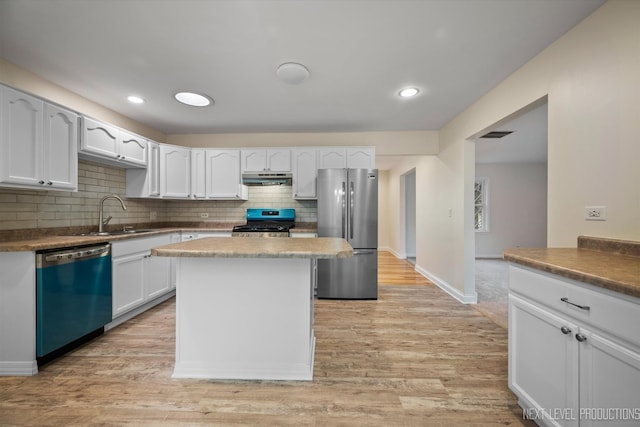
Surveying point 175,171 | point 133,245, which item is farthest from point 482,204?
point 133,245

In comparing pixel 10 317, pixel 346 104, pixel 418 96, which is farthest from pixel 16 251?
pixel 418 96

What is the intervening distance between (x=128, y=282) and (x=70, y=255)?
69 cm

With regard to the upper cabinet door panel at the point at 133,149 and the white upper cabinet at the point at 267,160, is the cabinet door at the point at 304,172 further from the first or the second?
the upper cabinet door panel at the point at 133,149

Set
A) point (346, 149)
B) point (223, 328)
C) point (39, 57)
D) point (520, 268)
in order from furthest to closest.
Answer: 1. point (346, 149)
2. point (39, 57)
3. point (223, 328)
4. point (520, 268)

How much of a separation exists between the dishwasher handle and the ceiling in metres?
1.63

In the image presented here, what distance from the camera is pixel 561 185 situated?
1.85 meters

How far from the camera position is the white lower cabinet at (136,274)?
97.4 inches

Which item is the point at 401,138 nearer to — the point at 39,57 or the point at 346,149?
the point at 346,149

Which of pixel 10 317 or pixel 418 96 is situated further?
pixel 418 96

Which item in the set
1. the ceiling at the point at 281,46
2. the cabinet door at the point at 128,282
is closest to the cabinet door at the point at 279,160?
the ceiling at the point at 281,46

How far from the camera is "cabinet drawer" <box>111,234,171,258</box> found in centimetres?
246

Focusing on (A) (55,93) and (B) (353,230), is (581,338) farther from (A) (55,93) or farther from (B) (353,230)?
(A) (55,93)

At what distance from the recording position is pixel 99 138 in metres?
2.62

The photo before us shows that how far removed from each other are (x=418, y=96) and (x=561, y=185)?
1.62 meters
